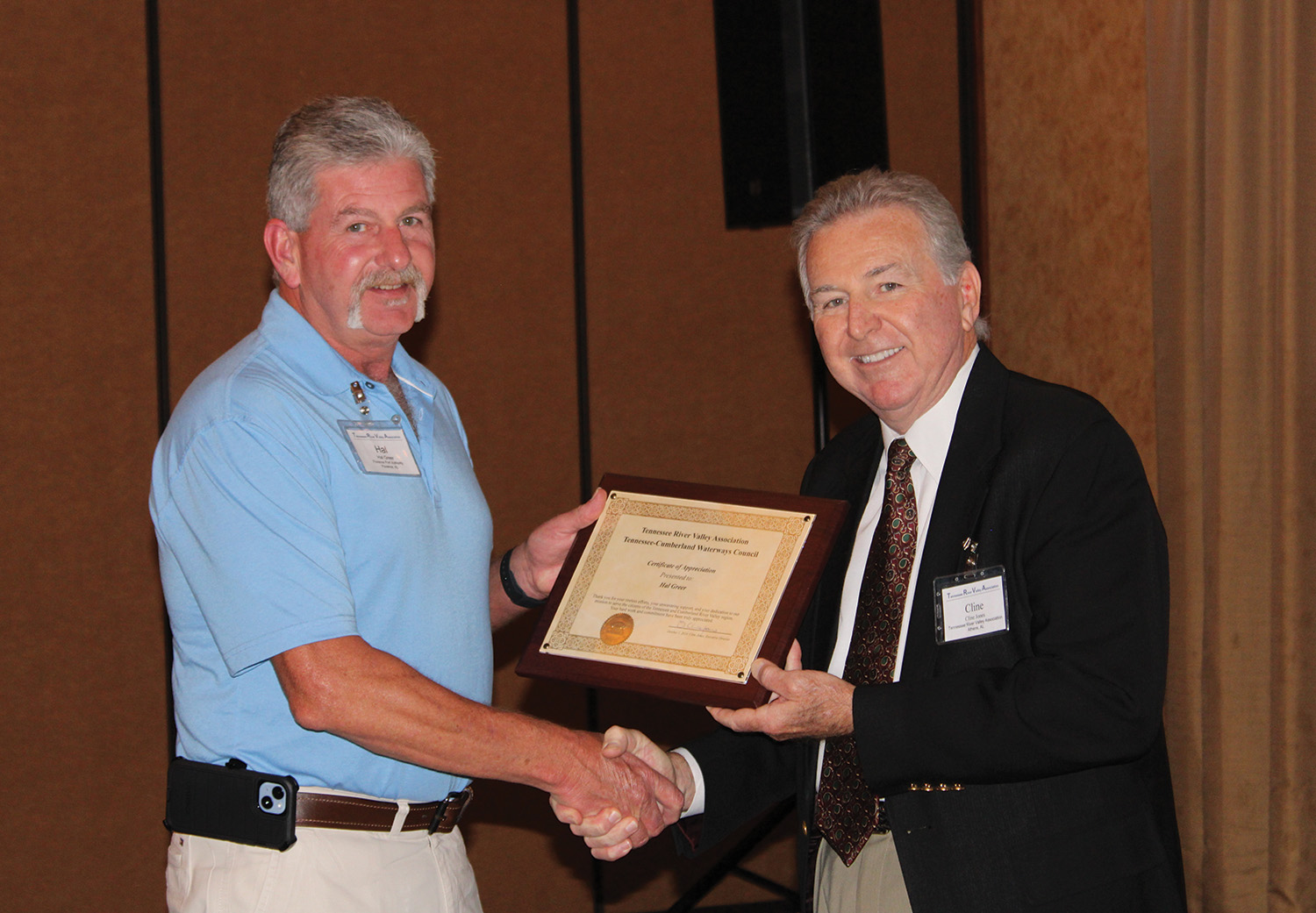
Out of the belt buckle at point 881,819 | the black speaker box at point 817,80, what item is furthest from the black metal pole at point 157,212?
the belt buckle at point 881,819

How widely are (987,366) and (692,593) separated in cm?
68

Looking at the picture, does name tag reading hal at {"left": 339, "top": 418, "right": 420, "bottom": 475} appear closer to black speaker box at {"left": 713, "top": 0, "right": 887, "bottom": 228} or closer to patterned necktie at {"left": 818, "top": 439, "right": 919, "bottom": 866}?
patterned necktie at {"left": 818, "top": 439, "right": 919, "bottom": 866}

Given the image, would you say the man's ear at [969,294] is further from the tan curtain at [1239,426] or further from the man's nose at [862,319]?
the tan curtain at [1239,426]

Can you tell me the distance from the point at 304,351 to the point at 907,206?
1.14 meters

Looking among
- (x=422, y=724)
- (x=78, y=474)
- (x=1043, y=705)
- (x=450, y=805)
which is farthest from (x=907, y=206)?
(x=78, y=474)

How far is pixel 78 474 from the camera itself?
4.04 metres

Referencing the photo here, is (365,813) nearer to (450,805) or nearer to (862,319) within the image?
(450,805)

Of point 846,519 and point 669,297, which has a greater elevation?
point 669,297

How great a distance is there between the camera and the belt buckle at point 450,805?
2008 mm

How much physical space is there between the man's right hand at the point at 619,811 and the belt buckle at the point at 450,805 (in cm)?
15

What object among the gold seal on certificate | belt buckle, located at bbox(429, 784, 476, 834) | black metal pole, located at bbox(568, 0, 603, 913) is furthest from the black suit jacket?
black metal pole, located at bbox(568, 0, 603, 913)

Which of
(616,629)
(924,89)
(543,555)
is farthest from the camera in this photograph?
(924,89)

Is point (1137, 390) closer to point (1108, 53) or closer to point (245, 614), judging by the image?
point (1108, 53)

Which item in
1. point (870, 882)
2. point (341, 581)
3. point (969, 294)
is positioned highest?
point (969, 294)
